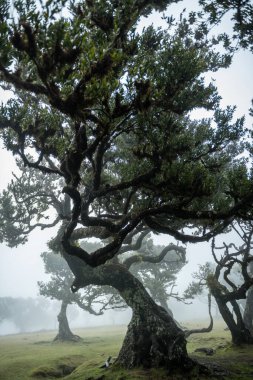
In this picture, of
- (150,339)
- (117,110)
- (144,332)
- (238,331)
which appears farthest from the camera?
(238,331)

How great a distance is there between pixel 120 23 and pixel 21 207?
17320 millimetres

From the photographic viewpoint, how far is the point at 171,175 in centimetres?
1168

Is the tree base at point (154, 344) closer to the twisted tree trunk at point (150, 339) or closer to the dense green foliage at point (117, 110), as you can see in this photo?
the twisted tree trunk at point (150, 339)

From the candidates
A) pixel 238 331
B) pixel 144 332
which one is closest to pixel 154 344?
pixel 144 332

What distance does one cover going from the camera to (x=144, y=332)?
14461mm

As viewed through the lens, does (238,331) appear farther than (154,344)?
Yes

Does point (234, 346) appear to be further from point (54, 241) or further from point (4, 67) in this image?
point (4, 67)

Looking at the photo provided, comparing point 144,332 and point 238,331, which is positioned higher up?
point 144,332

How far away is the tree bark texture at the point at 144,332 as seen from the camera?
1312 centimetres

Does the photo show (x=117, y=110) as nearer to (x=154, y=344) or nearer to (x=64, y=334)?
(x=154, y=344)

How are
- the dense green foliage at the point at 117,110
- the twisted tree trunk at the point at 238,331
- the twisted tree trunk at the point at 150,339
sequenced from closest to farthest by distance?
1. the dense green foliage at the point at 117,110
2. the twisted tree trunk at the point at 150,339
3. the twisted tree trunk at the point at 238,331

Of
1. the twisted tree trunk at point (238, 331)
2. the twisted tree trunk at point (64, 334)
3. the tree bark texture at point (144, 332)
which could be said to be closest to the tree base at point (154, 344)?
the tree bark texture at point (144, 332)

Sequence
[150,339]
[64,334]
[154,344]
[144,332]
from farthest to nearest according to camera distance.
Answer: [64,334] < [144,332] < [150,339] < [154,344]

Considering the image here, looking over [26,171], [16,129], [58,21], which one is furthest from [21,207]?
[58,21]
